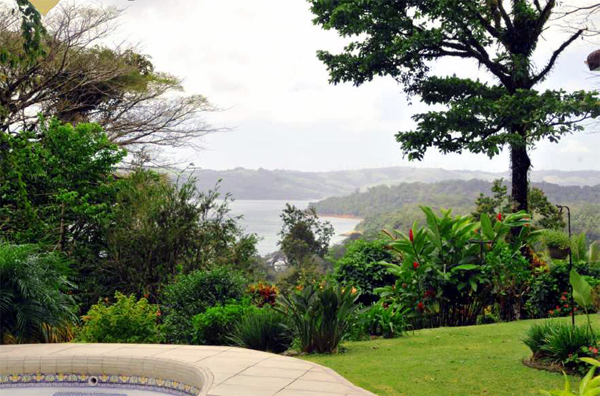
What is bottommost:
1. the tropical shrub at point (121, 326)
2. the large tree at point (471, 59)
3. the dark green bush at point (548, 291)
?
the tropical shrub at point (121, 326)

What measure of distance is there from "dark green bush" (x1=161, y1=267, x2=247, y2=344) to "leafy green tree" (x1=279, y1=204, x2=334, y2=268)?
850 cm

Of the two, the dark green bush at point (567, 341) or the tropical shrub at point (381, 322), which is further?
the tropical shrub at point (381, 322)

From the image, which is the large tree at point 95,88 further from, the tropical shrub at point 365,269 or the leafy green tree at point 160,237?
the tropical shrub at point 365,269

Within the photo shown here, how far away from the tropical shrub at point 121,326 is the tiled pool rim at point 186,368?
1.69 ft

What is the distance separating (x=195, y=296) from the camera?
22.7 ft

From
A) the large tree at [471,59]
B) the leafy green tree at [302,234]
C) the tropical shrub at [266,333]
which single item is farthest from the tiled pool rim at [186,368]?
the leafy green tree at [302,234]

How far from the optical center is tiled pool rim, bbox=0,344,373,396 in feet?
12.8

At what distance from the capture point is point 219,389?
3.86 metres

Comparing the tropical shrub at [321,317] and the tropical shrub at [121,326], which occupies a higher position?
the tropical shrub at [321,317]

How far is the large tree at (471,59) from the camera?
8.00 meters

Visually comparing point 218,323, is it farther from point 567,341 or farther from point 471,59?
point 471,59

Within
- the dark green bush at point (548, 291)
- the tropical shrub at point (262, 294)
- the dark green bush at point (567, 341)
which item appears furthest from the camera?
the tropical shrub at point (262, 294)

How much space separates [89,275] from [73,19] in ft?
20.3

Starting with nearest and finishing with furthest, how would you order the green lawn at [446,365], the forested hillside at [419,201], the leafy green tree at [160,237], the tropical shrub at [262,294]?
the green lawn at [446,365] < the tropical shrub at [262,294] < the leafy green tree at [160,237] < the forested hillside at [419,201]
